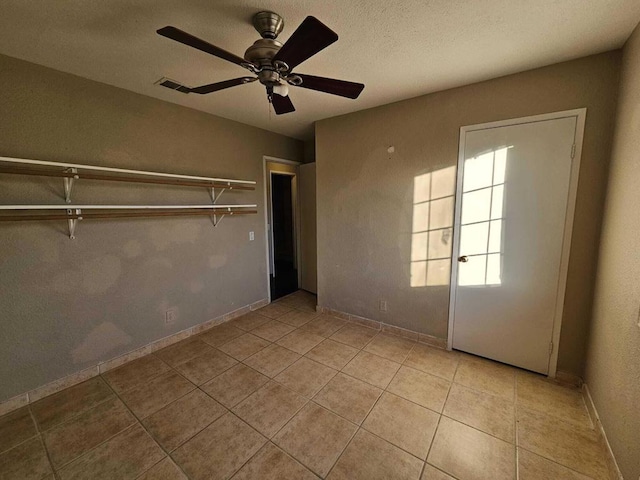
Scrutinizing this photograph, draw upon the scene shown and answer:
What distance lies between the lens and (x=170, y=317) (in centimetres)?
268

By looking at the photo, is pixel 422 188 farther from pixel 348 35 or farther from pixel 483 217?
pixel 348 35

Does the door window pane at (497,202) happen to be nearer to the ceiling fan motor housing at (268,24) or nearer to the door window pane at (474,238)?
the door window pane at (474,238)

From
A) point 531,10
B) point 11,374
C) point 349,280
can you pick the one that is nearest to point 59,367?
point 11,374

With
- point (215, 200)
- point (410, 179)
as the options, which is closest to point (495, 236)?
point (410, 179)

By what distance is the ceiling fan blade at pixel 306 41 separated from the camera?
3.27 feet

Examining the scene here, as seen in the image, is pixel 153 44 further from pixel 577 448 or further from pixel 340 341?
pixel 577 448

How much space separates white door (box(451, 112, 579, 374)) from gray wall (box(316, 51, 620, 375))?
0.10m

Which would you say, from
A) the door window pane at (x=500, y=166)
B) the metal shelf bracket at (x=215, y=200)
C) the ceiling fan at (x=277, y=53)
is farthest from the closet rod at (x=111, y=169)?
the door window pane at (x=500, y=166)

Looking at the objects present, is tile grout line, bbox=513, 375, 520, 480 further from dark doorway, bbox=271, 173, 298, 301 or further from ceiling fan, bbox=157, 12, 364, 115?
dark doorway, bbox=271, 173, 298, 301

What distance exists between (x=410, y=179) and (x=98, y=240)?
2906 mm

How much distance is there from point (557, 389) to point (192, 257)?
3.51m

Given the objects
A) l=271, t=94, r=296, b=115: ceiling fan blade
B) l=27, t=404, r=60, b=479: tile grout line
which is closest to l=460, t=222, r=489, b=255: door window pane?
l=271, t=94, r=296, b=115: ceiling fan blade

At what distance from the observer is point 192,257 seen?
2822 mm

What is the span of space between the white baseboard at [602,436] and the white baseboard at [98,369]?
10.8ft
